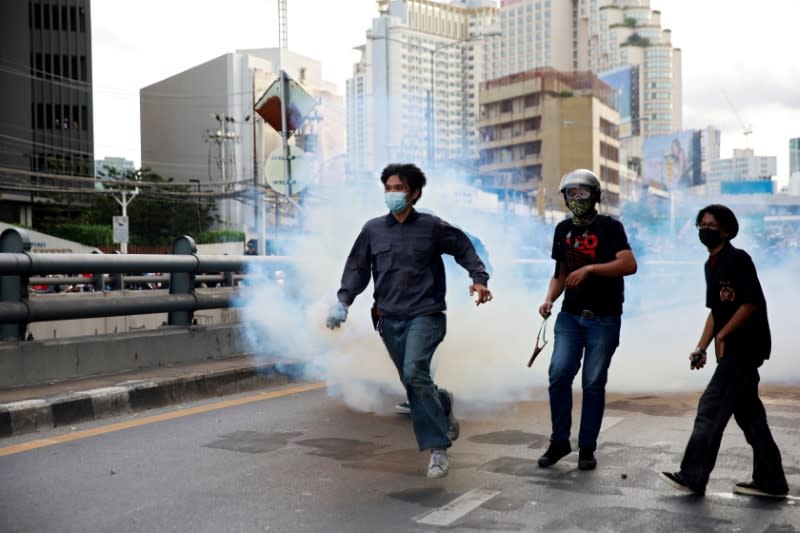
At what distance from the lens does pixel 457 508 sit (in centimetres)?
472

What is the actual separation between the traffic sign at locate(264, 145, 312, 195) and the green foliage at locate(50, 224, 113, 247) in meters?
47.9

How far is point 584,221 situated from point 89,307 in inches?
170

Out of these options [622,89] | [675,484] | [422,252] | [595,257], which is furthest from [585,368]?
[622,89]

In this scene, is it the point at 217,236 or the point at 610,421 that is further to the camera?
the point at 217,236

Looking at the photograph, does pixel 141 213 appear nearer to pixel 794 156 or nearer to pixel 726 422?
pixel 726 422

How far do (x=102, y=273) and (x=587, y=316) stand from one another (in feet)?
14.6

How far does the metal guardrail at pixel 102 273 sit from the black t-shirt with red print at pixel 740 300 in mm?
4622

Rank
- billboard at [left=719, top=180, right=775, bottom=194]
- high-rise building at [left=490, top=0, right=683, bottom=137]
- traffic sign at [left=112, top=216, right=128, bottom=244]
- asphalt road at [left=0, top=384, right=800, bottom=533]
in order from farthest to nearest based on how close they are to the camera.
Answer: high-rise building at [left=490, top=0, right=683, bottom=137]
billboard at [left=719, top=180, right=775, bottom=194]
traffic sign at [left=112, top=216, right=128, bottom=244]
asphalt road at [left=0, top=384, right=800, bottom=533]

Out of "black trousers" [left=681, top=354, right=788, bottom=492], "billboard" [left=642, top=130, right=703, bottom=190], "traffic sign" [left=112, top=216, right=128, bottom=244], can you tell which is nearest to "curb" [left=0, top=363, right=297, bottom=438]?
"black trousers" [left=681, top=354, right=788, bottom=492]

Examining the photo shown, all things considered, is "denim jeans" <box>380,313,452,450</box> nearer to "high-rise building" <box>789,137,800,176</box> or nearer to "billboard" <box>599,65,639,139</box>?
"billboard" <box>599,65,639,139</box>

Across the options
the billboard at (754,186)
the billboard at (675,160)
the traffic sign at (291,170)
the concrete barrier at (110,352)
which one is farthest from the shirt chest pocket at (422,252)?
the billboard at (675,160)

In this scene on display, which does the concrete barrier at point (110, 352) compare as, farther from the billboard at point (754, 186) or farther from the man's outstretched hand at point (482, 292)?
the billboard at point (754, 186)

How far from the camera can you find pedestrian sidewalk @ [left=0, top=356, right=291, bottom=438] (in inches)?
260

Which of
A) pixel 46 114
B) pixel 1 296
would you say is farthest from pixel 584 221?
pixel 46 114
